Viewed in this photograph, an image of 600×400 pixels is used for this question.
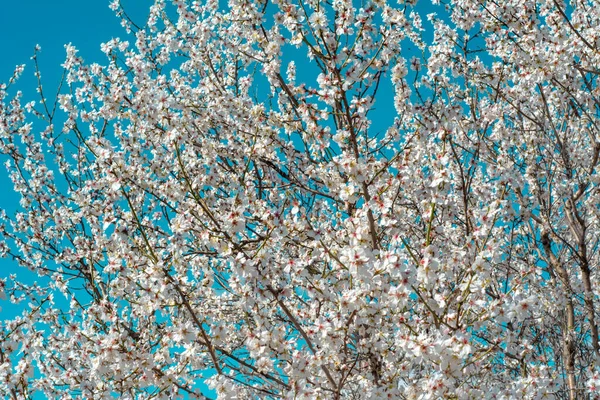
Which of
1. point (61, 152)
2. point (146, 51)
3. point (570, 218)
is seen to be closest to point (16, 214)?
point (61, 152)

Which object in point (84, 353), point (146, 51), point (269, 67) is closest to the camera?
point (84, 353)

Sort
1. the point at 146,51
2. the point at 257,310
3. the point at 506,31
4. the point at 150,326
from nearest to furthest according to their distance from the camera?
the point at 257,310
the point at 150,326
the point at 506,31
the point at 146,51

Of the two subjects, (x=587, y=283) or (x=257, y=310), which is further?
(x=587, y=283)

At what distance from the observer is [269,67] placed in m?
6.00

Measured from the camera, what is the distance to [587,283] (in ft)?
26.9

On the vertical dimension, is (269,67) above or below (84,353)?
above

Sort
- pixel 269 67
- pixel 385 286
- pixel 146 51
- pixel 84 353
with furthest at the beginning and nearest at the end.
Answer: pixel 146 51 → pixel 269 67 → pixel 84 353 → pixel 385 286

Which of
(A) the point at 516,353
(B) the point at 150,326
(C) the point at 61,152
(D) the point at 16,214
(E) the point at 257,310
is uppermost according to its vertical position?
(C) the point at 61,152

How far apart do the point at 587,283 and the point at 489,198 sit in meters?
3.28

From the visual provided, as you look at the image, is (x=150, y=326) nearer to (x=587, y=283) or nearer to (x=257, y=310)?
(x=257, y=310)

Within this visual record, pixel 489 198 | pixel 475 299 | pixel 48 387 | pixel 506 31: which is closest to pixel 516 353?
pixel 475 299

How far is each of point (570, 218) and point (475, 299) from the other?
4.32 m

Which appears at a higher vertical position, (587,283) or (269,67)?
(269,67)

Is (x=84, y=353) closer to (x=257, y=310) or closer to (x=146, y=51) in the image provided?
(x=257, y=310)
